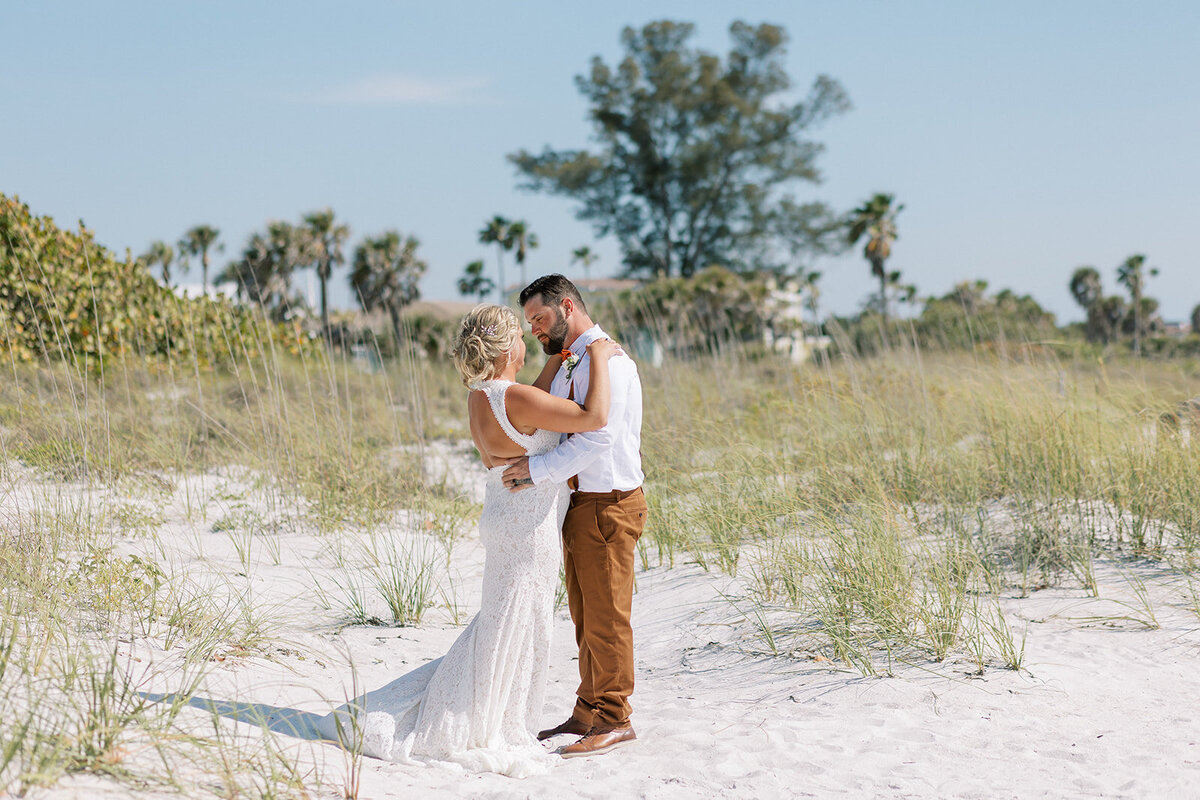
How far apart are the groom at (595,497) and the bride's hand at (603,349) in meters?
0.04

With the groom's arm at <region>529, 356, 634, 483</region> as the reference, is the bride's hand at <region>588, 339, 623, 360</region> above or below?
above

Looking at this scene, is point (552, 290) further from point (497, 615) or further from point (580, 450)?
point (497, 615)

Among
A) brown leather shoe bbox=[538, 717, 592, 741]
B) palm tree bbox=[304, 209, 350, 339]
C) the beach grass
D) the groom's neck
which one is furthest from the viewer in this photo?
palm tree bbox=[304, 209, 350, 339]

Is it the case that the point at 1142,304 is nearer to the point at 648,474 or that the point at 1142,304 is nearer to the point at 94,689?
the point at 648,474

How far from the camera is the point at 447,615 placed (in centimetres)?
538

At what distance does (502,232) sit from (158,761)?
1534 inches

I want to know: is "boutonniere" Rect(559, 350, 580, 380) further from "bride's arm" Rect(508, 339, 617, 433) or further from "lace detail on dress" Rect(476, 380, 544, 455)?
"lace detail on dress" Rect(476, 380, 544, 455)

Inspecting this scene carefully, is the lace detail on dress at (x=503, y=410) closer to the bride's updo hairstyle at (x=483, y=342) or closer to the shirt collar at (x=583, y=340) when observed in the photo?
the bride's updo hairstyle at (x=483, y=342)

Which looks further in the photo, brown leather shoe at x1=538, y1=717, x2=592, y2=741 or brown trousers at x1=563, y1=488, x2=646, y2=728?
brown leather shoe at x1=538, y1=717, x2=592, y2=741

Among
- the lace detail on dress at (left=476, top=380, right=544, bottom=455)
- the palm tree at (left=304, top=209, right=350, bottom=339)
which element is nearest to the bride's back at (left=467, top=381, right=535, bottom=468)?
the lace detail on dress at (left=476, top=380, right=544, bottom=455)

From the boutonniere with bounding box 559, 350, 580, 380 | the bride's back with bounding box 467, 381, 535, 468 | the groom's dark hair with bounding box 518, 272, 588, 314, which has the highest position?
the groom's dark hair with bounding box 518, 272, 588, 314

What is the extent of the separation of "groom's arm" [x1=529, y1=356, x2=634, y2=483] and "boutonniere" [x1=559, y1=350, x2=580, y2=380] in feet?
0.40

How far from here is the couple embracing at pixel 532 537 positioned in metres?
3.29

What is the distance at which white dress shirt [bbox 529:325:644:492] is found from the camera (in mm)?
3283
